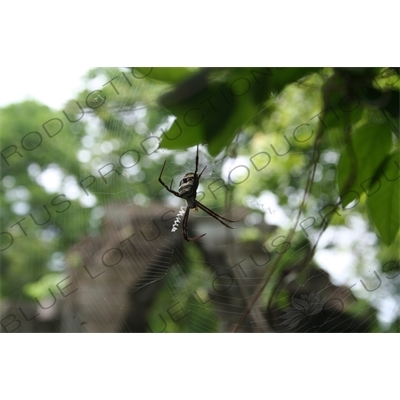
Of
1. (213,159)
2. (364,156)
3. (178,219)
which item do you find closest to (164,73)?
(213,159)

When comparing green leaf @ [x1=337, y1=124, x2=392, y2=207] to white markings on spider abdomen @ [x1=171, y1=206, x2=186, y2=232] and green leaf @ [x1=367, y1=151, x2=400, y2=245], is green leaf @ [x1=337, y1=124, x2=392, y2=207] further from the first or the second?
white markings on spider abdomen @ [x1=171, y1=206, x2=186, y2=232]

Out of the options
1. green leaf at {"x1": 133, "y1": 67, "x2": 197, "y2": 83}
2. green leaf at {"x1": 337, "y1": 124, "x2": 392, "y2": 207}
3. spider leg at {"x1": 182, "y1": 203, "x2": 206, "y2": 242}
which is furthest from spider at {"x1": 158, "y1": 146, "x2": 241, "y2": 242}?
green leaf at {"x1": 337, "y1": 124, "x2": 392, "y2": 207}

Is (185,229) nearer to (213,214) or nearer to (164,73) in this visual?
(213,214)

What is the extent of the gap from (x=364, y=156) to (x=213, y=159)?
0.32m

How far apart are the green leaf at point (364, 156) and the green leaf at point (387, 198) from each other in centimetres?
2

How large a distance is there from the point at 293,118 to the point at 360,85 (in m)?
0.15

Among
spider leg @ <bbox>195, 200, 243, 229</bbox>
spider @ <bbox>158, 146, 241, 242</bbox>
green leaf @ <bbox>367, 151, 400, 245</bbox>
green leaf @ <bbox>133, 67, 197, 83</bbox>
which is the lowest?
green leaf @ <bbox>367, 151, 400, 245</bbox>

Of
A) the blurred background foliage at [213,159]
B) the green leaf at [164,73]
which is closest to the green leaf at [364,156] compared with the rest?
the blurred background foliage at [213,159]

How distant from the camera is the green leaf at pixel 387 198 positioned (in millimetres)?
851

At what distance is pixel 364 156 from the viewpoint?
83cm

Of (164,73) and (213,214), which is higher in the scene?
(164,73)

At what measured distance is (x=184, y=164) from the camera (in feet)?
2.72

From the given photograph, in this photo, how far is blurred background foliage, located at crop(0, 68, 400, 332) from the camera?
0.85 meters

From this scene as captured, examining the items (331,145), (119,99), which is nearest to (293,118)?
(331,145)
